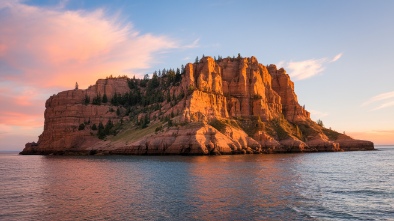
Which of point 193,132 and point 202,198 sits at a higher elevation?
point 193,132

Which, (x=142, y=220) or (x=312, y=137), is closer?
(x=142, y=220)

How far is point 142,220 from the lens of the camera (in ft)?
109

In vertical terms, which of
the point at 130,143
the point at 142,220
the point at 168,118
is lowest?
the point at 142,220

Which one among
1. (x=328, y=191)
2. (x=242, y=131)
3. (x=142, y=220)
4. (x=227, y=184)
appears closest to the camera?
(x=142, y=220)

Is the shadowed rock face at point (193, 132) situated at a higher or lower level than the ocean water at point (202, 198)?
higher

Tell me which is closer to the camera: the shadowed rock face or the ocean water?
the ocean water

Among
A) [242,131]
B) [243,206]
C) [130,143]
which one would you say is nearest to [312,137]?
[242,131]

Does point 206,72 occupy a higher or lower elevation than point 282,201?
higher

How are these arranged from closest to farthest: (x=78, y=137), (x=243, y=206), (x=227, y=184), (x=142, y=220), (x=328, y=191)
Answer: (x=142, y=220)
(x=243, y=206)
(x=328, y=191)
(x=227, y=184)
(x=78, y=137)

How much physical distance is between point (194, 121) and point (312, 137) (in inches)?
2873

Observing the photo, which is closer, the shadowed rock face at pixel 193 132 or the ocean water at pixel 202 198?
the ocean water at pixel 202 198

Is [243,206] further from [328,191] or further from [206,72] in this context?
[206,72]

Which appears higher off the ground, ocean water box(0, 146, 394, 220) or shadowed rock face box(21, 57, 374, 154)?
shadowed rock face box(21, 57, 374, 154)

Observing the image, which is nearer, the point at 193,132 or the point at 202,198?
the point at 202,198
